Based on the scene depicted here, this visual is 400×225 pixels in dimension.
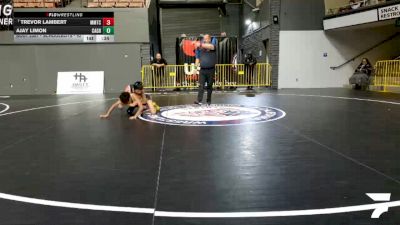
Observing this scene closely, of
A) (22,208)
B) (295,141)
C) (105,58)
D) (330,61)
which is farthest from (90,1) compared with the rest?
(22,208)

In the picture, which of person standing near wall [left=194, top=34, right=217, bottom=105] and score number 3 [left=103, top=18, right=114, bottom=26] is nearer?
person standing near wall [left=194, top=34, right=217, bottom=105]

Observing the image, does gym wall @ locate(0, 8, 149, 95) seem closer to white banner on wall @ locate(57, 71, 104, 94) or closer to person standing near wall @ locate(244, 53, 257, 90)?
white banner on wall @ locate(57, 71, 104, 94)

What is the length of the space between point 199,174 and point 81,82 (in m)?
16.5

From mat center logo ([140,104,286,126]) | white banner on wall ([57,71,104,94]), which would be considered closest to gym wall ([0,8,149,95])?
white banner on wall ([57,71,104,94])

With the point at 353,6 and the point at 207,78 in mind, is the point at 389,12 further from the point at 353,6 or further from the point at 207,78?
the point at 207,78

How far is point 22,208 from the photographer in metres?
3.28

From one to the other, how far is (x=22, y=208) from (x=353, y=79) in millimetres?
17812

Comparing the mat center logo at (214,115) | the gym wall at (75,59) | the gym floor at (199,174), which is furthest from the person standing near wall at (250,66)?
the gym floor at (199,174)
